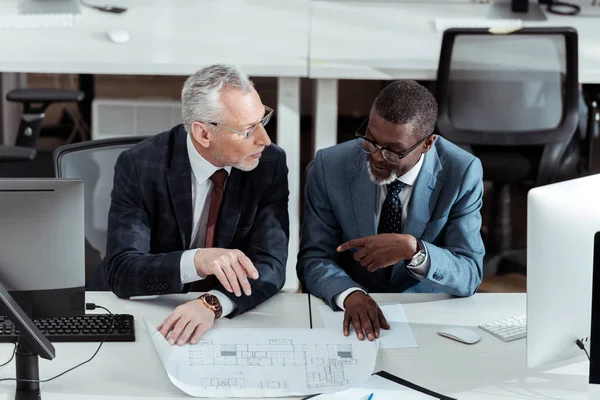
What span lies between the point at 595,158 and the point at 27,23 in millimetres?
2767

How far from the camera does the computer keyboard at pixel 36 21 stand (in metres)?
4.09

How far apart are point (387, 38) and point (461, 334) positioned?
2.15 metres

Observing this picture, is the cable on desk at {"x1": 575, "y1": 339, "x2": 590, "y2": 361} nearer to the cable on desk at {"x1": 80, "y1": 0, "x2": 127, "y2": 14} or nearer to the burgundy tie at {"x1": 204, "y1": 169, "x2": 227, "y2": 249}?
the burgundy tie at {"x1": 204, "y1": 169, "x2": 227, "y2": 249}

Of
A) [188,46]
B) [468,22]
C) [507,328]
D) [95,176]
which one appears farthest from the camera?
[468,22]

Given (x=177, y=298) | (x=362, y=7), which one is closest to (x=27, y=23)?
(x=362, y=7)

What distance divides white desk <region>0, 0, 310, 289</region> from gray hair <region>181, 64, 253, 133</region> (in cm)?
131

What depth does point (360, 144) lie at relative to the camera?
2488 mm

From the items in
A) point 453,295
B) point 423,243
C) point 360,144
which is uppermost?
point 360,144

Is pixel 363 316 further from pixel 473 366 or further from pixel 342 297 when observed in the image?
pixel 473 366

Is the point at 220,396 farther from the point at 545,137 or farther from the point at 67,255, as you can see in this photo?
the point at 545,137

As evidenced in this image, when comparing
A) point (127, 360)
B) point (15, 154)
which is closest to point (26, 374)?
point (127, 360)

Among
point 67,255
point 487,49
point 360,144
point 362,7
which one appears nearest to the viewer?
point 67,255

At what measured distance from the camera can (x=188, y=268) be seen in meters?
2.31

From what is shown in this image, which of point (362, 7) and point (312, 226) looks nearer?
point (312, 226)
